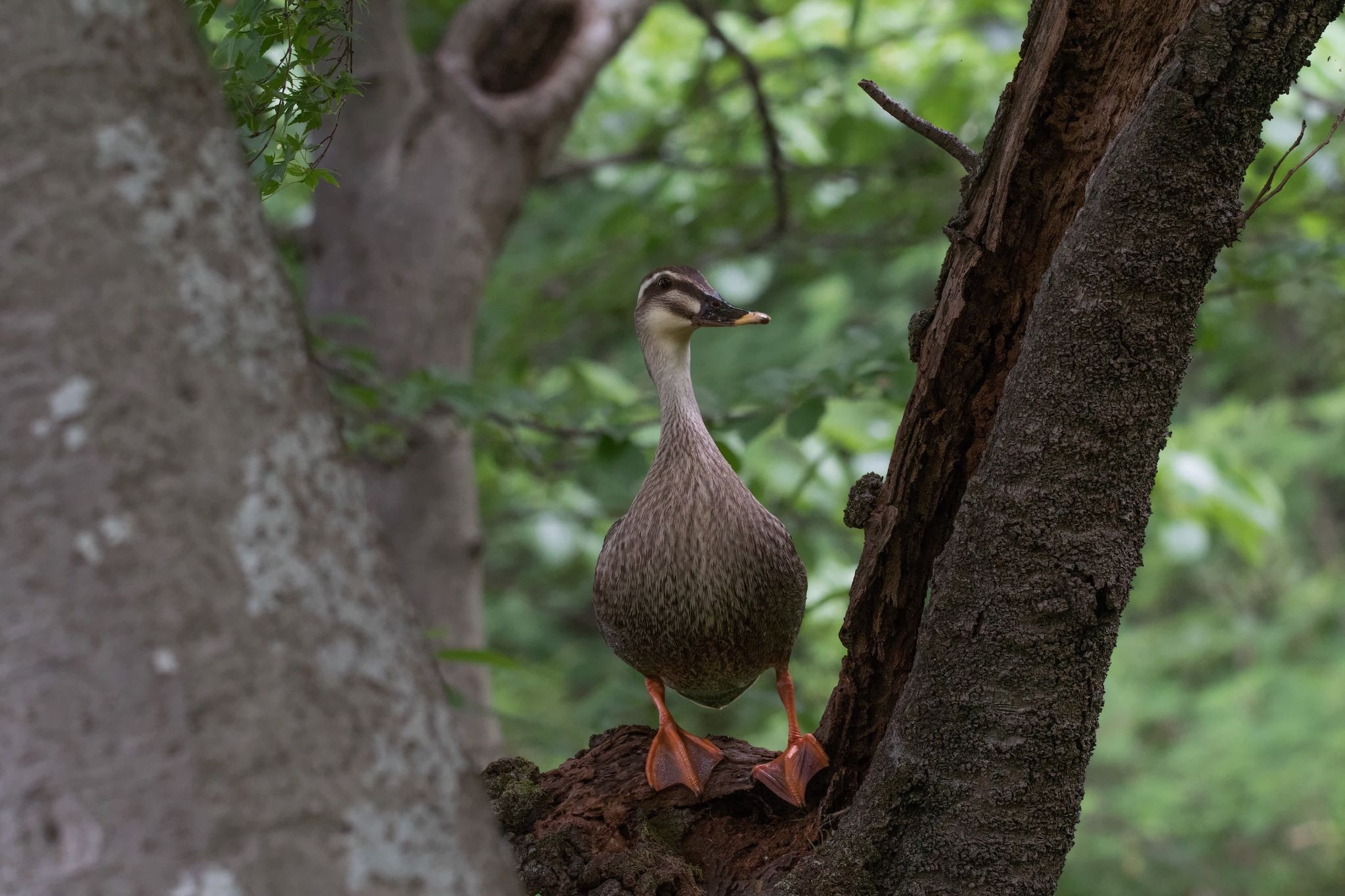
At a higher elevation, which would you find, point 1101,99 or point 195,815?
point 1101,99

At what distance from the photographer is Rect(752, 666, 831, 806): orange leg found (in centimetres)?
255

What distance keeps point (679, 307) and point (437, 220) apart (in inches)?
82.4

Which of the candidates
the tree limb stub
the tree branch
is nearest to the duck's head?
the tree limb stub

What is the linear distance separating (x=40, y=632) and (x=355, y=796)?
34cm

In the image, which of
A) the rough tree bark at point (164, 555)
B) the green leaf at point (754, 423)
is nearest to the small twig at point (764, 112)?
the green leaf at point (754, 423)

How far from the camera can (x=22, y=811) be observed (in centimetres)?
115

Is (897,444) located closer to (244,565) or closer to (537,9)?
(244,565)

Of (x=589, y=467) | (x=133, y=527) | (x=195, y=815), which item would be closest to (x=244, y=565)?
(x=133, y=527)

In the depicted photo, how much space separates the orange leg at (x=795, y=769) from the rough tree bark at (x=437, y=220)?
2534 mm

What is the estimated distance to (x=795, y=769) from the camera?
2561 mm

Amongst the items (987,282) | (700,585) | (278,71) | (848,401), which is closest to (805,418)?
(700,585)

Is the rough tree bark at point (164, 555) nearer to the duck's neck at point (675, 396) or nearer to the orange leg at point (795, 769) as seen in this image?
the orange leg at point (795, 769)

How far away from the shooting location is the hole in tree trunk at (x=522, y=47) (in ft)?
18.7

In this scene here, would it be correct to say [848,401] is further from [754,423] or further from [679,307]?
[679,307]
